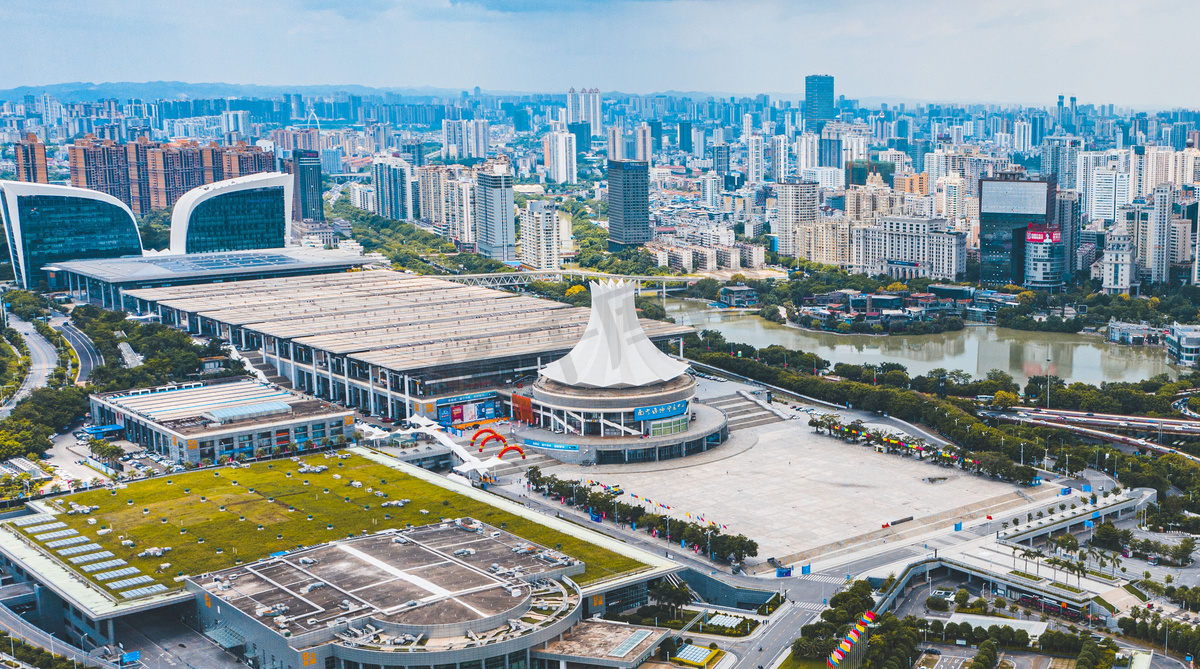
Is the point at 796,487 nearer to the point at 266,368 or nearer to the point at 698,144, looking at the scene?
the point at 266,368

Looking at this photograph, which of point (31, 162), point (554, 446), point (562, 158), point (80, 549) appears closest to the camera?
point (80, 549)

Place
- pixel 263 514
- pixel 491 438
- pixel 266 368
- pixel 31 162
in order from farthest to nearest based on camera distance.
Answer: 1. pixel 31 162
2. pixel 266 368
3. pixel 491 438
4. pixel 263 514

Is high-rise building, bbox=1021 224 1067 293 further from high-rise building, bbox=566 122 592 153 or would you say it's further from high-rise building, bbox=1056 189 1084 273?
high-rise building, bbox=566 122 592 153

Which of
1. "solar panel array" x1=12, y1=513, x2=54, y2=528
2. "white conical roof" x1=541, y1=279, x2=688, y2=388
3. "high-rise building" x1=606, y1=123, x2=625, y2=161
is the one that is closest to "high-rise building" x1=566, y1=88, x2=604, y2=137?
"high-rise building" x1=606, y1=123, x2=625, y2=161

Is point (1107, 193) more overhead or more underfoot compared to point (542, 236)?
more overhead

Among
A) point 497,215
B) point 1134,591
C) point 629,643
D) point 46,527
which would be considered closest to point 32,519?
point 46,527

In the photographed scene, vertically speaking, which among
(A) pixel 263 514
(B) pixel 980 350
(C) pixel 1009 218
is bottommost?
(B) pixel 980 350
